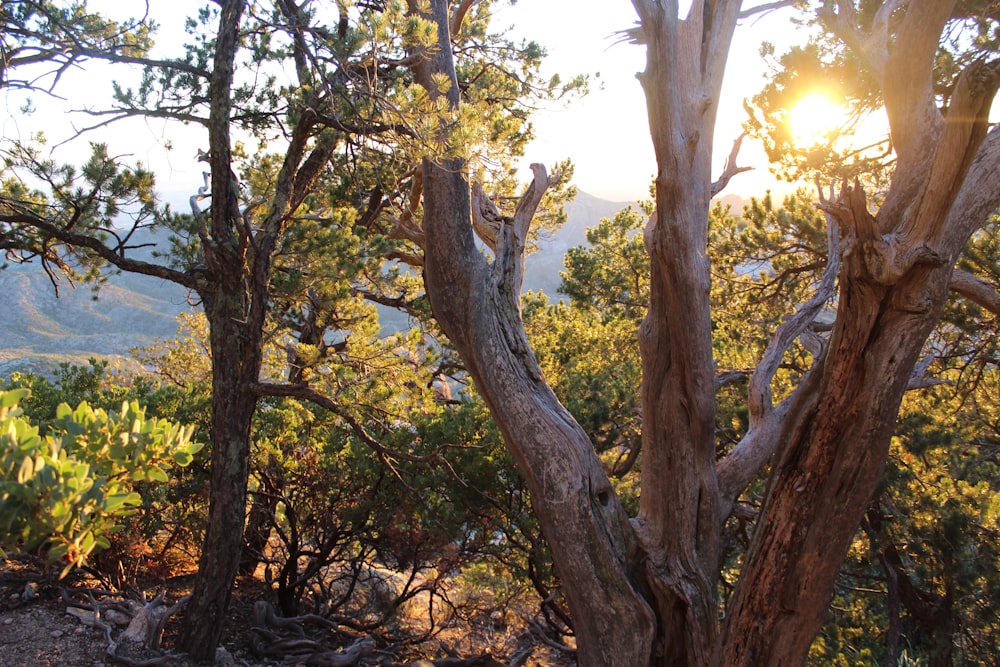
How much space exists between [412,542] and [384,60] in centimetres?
401

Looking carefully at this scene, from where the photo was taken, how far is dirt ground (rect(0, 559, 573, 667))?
430 centimetres

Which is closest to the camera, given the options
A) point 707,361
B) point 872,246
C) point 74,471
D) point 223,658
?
point 74,471

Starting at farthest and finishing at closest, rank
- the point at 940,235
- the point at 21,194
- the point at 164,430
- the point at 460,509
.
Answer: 1. the point at 460,509
2. the point at 21,194
3. the point at 940,235
4. the point at 164,430

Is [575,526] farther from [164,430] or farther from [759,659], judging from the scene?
[164,430]

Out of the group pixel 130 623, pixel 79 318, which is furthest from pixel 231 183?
A: pixel 79 318

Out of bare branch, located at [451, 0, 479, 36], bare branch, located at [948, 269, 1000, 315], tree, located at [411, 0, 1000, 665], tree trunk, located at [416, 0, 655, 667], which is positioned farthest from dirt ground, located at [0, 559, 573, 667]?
bare branch, located at [451, 0, 479, 36]

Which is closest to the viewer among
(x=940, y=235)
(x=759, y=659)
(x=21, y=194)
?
(x=940, y=235)

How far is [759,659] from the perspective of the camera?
2.81 meters

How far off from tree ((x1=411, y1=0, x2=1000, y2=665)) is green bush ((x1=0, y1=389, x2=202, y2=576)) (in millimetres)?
2214

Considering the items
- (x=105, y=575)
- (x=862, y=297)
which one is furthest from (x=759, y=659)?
(x=105, y=575)

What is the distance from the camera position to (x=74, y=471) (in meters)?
1.21

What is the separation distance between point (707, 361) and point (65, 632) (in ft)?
15.3

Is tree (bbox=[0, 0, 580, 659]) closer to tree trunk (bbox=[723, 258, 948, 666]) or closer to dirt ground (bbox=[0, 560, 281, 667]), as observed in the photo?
dirt ground (bbox=[0, 560, 281, 667])

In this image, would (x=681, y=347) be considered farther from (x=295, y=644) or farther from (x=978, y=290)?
(x=295, y=644)
